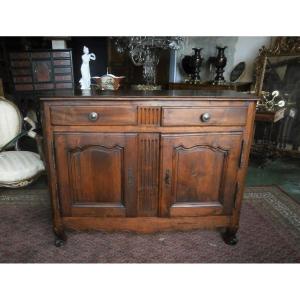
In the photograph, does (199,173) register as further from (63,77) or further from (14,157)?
(63,77)

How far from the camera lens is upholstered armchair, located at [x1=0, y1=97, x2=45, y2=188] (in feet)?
6.09

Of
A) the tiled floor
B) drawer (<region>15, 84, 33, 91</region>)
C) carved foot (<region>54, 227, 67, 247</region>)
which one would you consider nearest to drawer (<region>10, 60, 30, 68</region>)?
drawer (<region>15, 84, 33, 91</region>)

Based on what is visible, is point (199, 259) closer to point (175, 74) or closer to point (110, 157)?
point (110, 157)

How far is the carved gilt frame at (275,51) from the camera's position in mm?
2785

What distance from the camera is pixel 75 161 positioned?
1434 mm

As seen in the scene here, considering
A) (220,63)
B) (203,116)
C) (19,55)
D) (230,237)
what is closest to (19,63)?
(19,55)

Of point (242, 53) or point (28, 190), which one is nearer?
point (28, 190)

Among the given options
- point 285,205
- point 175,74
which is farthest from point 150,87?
point 175,74

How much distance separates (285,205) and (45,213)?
1.89 metres

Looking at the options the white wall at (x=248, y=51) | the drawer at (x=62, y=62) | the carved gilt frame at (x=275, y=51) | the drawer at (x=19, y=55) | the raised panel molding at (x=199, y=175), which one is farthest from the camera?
the drawer at (x=62, y=62)

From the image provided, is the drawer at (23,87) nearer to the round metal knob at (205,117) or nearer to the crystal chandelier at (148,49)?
the crystal chandelier at (148,49)

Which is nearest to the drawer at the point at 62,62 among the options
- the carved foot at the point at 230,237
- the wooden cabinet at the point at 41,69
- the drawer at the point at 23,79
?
the wooden cabinet at the point at 41,69

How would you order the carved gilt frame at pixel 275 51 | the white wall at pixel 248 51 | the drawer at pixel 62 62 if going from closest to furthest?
1. the carved gilt frame at pixel 275 51
2. the white wall at pixel 248 51
3. the drawer at pixel 62 62

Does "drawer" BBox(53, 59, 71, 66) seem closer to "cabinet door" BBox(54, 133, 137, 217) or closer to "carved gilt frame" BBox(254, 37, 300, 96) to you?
"carved gilt frame" BBox(254, 37, 300, 96)
